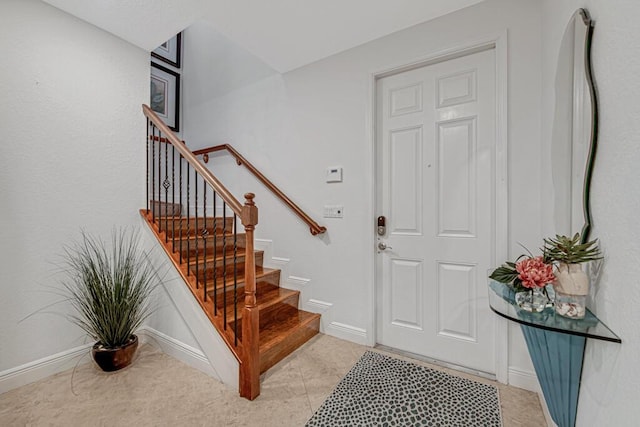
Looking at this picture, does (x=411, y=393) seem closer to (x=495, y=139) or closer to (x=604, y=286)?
(x=604, y=286)

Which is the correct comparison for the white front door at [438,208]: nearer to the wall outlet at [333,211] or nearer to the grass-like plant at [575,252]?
the wall outlet at [333,211]

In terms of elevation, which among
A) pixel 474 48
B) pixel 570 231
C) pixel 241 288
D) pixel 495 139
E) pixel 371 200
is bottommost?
pixel 241 288

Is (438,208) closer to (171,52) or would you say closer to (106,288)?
(106,288)

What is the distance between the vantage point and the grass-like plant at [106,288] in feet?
5.81

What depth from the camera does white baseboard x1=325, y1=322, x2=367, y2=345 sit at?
7.07 feet

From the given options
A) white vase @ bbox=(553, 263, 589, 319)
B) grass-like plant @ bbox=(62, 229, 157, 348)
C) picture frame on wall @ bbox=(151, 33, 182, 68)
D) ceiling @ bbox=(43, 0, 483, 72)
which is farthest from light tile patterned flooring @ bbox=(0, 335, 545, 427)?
picture frame on wall @ bbox=(151, 33, 182, 68)

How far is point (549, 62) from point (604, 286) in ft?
3.94

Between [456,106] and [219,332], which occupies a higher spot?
[456,106]

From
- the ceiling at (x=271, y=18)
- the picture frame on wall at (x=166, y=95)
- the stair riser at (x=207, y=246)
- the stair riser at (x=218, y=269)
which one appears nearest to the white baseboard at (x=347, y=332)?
the stair riser at (x=218, y=269)

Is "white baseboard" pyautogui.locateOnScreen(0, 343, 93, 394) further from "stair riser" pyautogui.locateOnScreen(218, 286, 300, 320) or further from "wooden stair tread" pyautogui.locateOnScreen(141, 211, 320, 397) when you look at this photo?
"stair riser" pyautogui.locateOnScreen(218, 286, 300, 320)

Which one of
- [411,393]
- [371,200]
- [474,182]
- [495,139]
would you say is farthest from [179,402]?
[495,139]

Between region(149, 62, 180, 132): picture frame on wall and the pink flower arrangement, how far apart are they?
12.6 feet

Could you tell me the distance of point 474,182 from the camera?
1797 mm

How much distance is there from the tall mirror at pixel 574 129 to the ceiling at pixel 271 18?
39.3 inches
